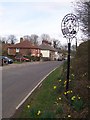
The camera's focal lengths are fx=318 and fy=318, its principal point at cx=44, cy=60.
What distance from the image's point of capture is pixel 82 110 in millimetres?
7957

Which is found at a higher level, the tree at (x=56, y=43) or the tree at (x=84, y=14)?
the tree at (x=56, y=43)

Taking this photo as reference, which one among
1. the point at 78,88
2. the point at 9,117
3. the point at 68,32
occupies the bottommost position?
the point at 9,117

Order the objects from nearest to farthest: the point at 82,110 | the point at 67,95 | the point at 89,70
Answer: the point at 82,110
the point at 67,95
the point at 89,70

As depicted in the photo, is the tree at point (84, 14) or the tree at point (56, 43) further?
the tree at point (56, 43)

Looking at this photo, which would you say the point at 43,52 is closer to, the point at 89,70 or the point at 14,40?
the point at 14,40

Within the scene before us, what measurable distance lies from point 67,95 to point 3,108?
219cm

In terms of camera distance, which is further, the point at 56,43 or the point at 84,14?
the point at 56,43

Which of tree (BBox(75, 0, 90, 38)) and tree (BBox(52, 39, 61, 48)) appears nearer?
tree (BBox(75, 0, 90, 38))

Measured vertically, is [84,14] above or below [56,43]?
below

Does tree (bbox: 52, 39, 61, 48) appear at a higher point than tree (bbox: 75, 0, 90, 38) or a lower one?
higher

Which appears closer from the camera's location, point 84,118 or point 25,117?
point 84,118

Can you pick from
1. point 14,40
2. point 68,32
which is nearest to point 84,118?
point 68,32

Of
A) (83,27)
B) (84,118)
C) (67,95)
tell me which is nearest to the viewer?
(84,118)

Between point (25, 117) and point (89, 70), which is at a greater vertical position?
point (89, 70)
